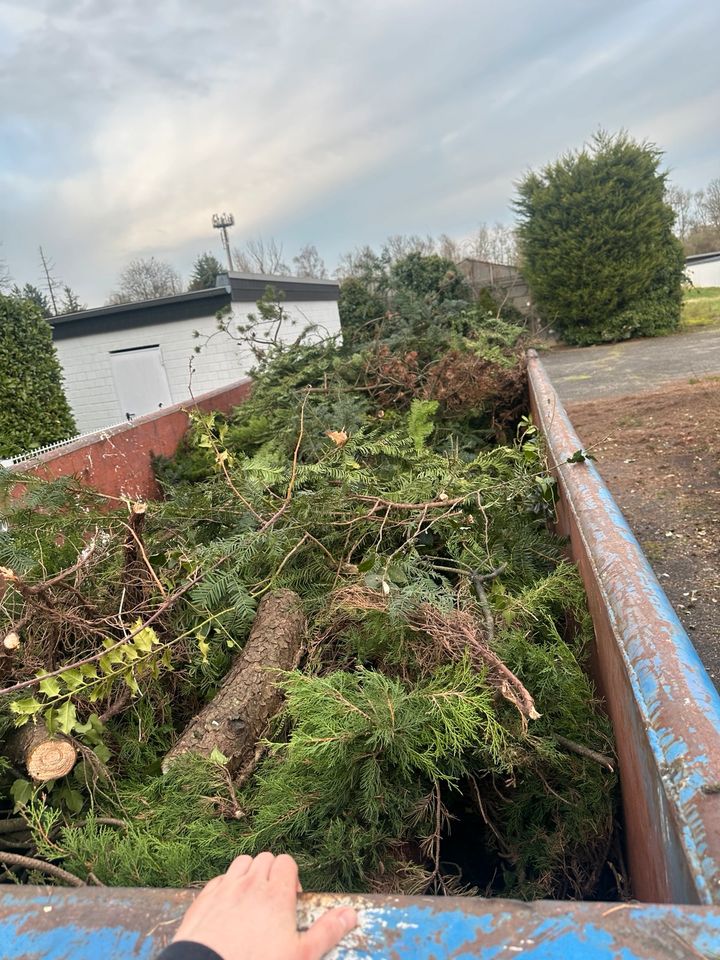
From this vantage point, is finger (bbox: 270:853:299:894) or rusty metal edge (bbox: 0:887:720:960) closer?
rusty metal edge (bbox: 0:887:720:960)

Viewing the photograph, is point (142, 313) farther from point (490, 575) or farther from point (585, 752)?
point (585, 752)

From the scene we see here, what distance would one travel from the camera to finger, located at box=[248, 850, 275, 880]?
3.09 ft

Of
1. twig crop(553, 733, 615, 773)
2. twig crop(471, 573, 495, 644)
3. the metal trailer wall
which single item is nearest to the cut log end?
the metal trailer wall

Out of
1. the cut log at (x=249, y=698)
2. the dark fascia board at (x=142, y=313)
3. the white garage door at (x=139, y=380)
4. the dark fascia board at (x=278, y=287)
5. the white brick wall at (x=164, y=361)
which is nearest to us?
the cut log at (x=249, y=698)

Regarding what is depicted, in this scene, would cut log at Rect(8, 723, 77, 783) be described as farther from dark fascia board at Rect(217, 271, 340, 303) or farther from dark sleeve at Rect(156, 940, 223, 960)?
dark fascia board at Rect(217, 271, 340, 303)

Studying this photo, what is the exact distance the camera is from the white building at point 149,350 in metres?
12.2

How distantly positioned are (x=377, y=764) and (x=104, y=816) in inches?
34.9

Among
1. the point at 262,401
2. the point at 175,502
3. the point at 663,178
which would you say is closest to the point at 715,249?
the point at 663,178

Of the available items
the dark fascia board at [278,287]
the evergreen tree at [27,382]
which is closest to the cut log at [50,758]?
the dark fascia board at [278,287]

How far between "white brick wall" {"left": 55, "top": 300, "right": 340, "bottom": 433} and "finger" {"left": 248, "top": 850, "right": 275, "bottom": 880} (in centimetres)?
1152

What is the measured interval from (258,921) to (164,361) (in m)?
13.0

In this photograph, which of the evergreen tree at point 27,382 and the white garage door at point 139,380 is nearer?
the evergreen tree at point 27,382

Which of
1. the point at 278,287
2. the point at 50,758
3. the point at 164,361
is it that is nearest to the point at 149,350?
the point at 164,361

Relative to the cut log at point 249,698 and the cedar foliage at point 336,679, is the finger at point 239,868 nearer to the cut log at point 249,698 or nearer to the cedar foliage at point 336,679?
the cedar foliage at point 336,679
